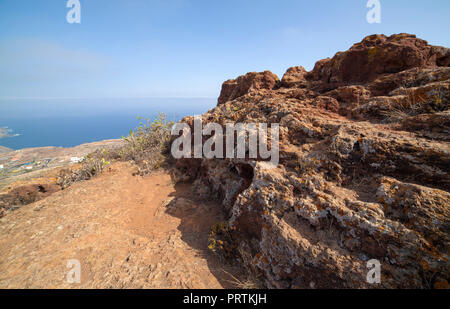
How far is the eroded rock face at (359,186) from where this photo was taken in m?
2.05

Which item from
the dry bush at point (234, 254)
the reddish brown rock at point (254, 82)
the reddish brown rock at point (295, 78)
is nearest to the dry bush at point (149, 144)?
the reddish brown rock at point (254, 82)

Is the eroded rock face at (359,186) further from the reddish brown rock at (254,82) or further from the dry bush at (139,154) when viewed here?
the dry bush at (139,154)

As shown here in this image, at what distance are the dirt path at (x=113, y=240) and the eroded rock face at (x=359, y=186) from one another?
99 cm

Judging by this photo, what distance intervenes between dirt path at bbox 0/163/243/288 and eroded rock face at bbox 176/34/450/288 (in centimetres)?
99

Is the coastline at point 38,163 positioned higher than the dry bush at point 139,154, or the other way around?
the dry bush at point 139,154

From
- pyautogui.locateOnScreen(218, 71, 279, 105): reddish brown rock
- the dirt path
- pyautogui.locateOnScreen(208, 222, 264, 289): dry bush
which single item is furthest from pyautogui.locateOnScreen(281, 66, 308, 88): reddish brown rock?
pyautogui.locateOnScreen(208, 222, 264, 289): dry bush

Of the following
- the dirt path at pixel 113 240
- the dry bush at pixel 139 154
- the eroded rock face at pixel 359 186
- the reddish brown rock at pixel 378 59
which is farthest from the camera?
the dry bush at pixel 139 154

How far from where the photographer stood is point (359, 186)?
282 cm

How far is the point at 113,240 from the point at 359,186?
16.5 feet

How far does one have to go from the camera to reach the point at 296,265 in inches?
97.5

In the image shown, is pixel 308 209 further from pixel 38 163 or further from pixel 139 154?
pixel 38 163

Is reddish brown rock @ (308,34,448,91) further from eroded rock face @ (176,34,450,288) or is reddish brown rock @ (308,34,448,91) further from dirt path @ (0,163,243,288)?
dirt path @ (0,163,243,288)

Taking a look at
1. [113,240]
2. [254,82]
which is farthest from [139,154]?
[254,82]
